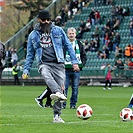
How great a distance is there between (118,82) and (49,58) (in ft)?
96.0

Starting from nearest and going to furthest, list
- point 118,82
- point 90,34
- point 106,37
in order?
point 118,82 < point 106,37 < point 90,34

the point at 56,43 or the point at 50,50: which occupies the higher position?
the point at 56,43

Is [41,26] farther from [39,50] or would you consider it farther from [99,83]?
[99,83]

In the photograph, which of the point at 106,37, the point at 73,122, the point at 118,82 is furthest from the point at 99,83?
the point at 73,122

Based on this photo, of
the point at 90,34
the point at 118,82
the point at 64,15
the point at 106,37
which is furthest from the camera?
the point at 64,15

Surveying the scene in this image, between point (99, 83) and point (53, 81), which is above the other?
point (53, 81)

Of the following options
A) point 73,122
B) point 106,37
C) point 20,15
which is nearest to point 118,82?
point 106,37

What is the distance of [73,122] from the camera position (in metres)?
13.7

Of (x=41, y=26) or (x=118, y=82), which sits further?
(x=118, y=82)

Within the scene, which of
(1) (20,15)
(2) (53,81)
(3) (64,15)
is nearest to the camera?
(2) (53,81)

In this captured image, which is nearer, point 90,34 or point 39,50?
point 39,50

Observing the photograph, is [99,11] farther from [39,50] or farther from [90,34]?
[39,50]

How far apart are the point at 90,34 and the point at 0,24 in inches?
1893

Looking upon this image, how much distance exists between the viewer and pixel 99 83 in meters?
43.6
